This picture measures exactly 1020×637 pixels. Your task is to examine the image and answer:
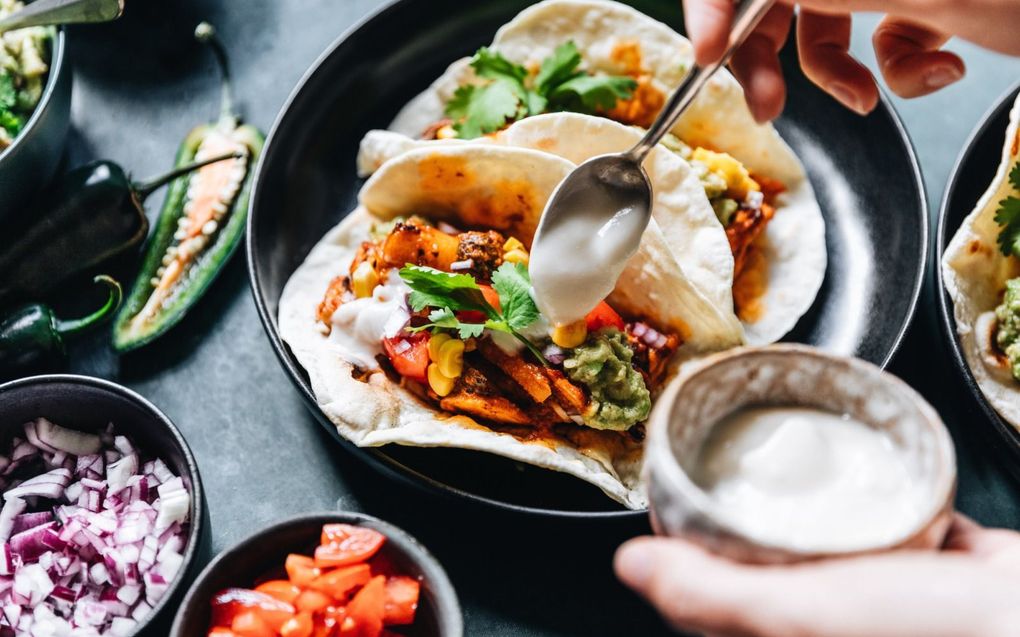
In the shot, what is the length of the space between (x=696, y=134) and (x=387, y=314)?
1.28m

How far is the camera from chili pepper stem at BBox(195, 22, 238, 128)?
366cm

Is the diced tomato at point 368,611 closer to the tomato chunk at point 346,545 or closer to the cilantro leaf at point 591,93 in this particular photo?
the tomato chunk at point 346,545

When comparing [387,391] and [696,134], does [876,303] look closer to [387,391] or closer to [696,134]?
[696,134]

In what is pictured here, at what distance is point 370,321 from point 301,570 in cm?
83

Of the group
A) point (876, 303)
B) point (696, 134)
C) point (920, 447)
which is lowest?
point (876, 303)

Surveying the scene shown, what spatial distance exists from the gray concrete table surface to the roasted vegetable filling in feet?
1.13

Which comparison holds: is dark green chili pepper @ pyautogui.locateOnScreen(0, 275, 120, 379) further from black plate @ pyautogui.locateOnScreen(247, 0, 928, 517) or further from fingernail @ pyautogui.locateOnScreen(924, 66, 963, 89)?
fingernail @ pyautogui.locateOnScreen(924, 66, 963, 89)

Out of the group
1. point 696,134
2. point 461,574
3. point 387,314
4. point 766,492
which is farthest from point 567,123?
point 766,492

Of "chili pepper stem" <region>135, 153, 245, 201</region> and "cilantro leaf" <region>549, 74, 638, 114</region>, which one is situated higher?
"cilantro leaf" <region>549, 74, 638, 114</region>

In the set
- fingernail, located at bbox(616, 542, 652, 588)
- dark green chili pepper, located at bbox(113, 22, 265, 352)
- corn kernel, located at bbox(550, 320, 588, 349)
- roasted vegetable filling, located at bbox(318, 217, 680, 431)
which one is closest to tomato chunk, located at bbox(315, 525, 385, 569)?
roasted vegetable filling, located at bbox(318, 217, 680, 431)

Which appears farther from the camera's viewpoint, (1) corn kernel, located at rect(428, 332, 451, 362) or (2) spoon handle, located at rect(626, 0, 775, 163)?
(1) corn kernel, located at rect(428, 332, 451, 362)

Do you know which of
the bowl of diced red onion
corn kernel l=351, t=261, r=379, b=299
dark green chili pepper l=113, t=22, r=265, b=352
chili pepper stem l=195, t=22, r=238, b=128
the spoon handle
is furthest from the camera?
chili pepper stem l=195, t=22, r=238, b=128

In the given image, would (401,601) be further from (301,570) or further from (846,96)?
(846,96)

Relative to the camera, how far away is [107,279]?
3258 millimetres
